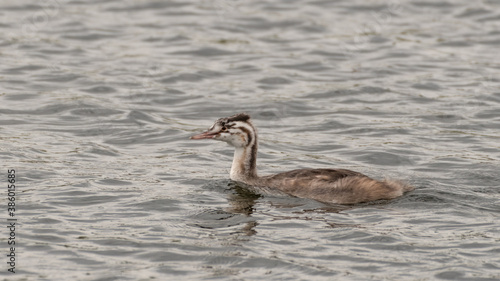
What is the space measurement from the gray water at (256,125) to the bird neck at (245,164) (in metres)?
0.23

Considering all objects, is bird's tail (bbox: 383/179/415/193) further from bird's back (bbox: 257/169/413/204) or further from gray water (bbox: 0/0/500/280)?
gray water (bbox: 0/0/500/280)

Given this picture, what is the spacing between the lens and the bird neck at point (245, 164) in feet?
51.9

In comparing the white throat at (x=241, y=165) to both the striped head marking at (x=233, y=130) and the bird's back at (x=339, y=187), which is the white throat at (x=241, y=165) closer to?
the striped head marking at (x=233, y=130)

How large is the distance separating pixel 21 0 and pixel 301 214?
60.0 feet

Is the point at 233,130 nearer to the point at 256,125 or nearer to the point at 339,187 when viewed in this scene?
the point at 339,187

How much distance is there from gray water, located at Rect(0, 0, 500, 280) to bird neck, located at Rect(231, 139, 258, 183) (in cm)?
23

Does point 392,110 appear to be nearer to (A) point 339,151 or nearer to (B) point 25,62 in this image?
(A) point 339,151

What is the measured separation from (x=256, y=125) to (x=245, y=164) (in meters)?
4.38

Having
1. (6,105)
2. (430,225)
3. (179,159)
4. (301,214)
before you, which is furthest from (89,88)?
(430,225)

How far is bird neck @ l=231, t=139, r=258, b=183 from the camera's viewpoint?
1582 centimetres

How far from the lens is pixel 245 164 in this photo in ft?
52.2

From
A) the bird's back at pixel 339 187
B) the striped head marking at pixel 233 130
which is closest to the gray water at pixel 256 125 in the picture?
the bird's back at pixel 339 187

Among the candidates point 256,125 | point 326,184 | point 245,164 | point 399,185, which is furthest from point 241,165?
point 256,125

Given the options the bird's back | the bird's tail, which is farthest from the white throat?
the bird's tail
